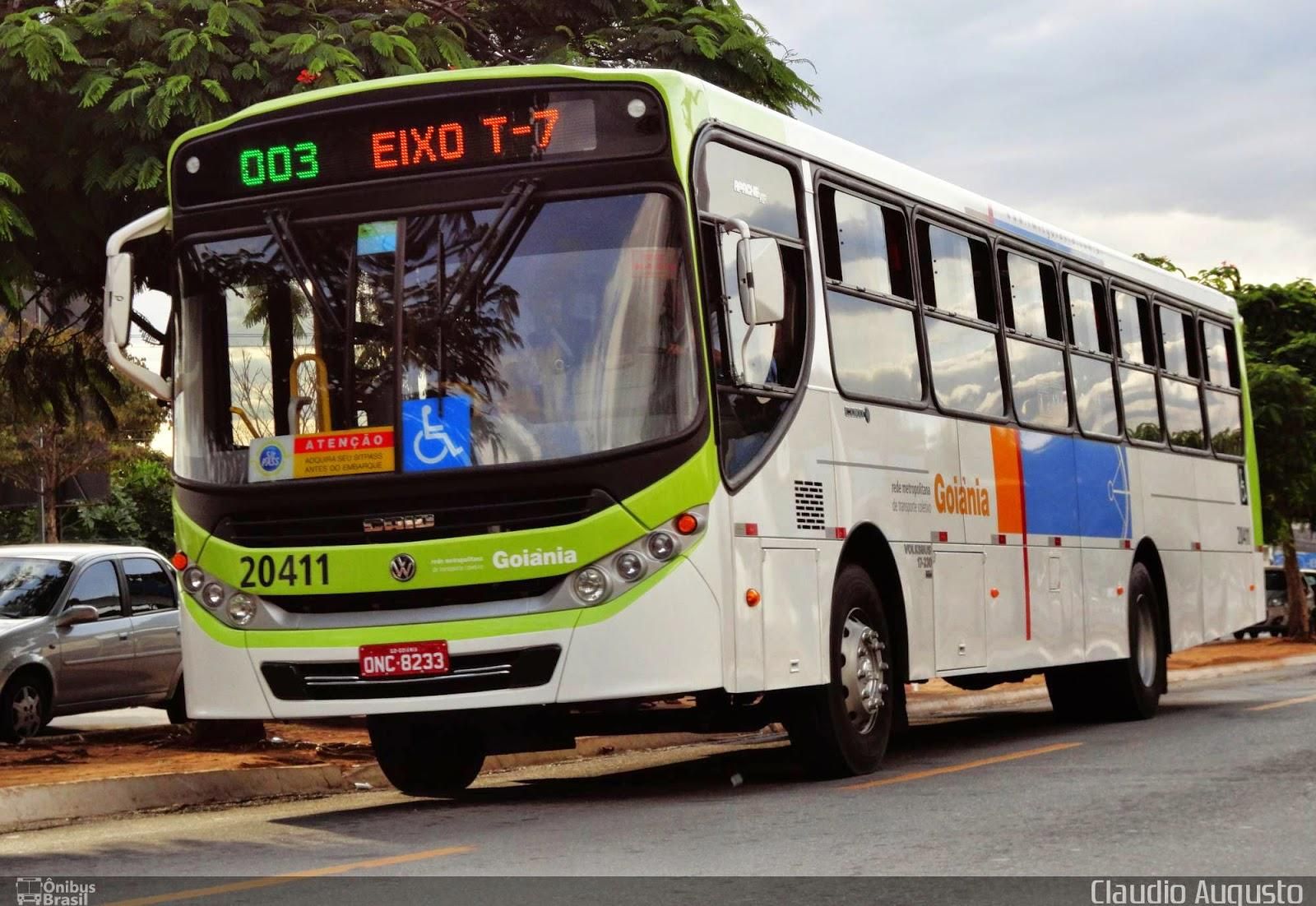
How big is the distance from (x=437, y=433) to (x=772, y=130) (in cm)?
270

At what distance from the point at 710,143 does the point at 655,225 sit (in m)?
Result: 0.71

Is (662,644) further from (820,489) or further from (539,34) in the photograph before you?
(539,34)

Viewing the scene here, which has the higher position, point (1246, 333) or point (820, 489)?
point (1246, 333)

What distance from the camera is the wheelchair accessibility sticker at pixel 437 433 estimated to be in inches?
383

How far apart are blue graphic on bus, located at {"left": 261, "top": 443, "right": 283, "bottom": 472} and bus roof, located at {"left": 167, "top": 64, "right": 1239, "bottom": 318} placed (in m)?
1.79

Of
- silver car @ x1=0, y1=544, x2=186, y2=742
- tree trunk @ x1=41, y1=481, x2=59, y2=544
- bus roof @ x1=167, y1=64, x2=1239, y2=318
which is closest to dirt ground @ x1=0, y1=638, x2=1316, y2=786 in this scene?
Answer: silver car @ x1=0, y1=544, x2=186, y2=742

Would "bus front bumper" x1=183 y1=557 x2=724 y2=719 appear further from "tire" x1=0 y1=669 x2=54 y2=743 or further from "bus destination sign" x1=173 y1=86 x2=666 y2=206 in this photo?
"tire" x1=0 y1=669 x2=54 y2=743

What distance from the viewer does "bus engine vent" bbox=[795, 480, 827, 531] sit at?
10617mm

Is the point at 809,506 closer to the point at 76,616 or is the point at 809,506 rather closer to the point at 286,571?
the point at 286,571

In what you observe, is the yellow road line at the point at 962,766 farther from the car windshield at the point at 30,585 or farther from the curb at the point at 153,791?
the car windshield at the point at 30,585

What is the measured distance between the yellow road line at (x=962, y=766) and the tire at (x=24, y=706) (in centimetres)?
815

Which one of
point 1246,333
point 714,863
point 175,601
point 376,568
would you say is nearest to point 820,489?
point 376,568

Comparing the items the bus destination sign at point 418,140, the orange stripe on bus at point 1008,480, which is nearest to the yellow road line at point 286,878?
the bus destination sign at point 418,140

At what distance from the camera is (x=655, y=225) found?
9.80m
